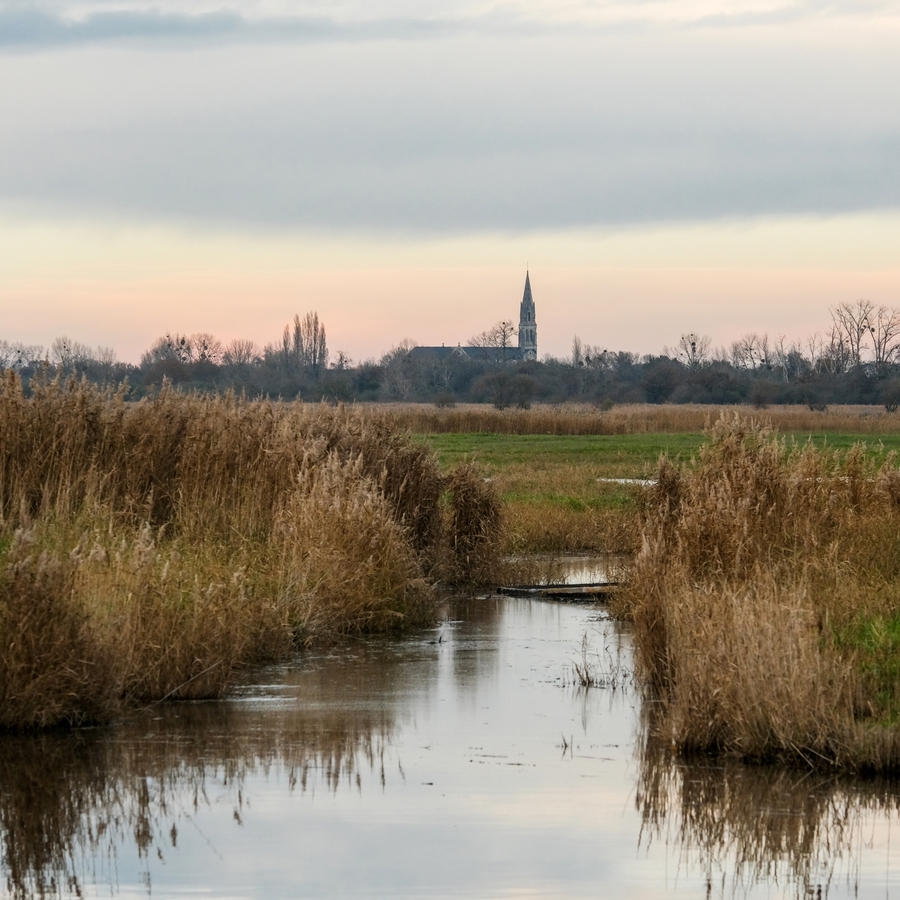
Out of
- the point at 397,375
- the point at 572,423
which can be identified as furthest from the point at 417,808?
the point at 397,375

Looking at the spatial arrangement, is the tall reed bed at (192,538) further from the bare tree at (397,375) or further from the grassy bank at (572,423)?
the bare tree at (397,375)

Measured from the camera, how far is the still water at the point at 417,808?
6906 millimetres

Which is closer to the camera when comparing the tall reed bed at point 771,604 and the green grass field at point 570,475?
A: the tall reed bed at point 771,604

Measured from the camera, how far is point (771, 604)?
948 cm

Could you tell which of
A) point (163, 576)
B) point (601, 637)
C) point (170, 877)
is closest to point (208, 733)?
point (163, 576)

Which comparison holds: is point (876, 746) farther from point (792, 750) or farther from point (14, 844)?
point (14, 844)

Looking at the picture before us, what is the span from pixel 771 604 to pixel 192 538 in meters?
7.81

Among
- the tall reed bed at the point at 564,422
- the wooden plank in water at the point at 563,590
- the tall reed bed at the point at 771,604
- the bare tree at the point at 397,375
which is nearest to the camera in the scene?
the tall reed bed at the point at 771,604

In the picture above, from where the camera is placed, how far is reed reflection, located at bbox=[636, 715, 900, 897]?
7016 millimetres

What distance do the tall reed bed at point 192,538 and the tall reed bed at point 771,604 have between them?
291cm

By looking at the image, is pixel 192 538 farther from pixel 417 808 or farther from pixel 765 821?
pixel 765 821

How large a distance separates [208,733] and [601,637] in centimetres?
551

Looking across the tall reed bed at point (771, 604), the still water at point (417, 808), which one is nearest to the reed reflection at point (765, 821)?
the still water at point (417, 808)

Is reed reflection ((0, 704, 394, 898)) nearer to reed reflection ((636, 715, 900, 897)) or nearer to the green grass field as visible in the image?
reed reflection ((636, 715, 900, 897))
